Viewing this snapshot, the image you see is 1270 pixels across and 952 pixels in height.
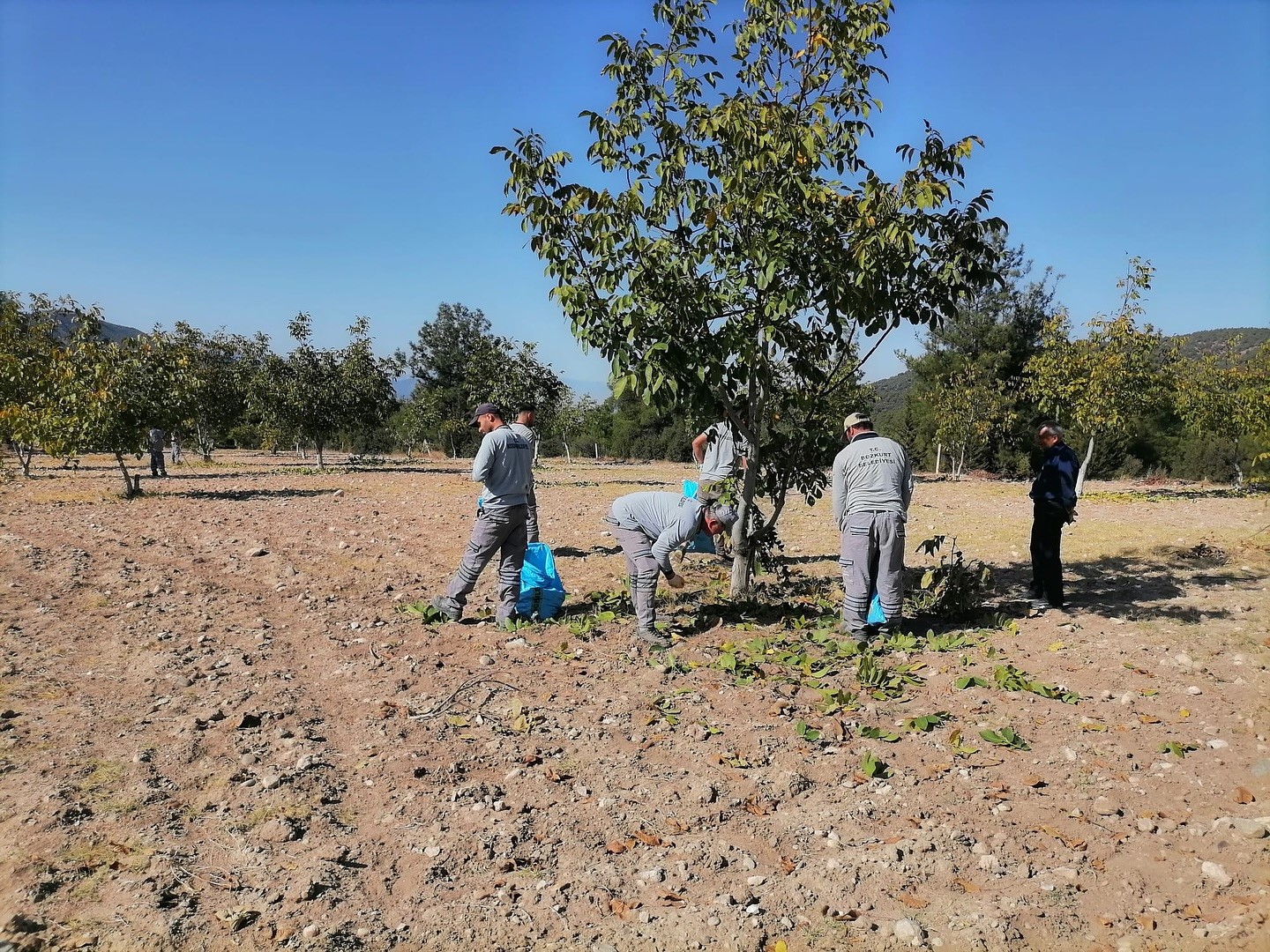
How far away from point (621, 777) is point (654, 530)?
2219mm

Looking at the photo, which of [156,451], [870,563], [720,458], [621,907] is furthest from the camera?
[156,451]

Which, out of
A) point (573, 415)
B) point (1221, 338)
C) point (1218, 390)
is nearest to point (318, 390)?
point (573, 415)

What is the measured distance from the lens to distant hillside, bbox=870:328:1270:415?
83.1 feet

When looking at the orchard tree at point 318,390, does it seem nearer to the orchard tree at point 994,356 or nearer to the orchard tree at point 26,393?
the orchard tree at point 26,393

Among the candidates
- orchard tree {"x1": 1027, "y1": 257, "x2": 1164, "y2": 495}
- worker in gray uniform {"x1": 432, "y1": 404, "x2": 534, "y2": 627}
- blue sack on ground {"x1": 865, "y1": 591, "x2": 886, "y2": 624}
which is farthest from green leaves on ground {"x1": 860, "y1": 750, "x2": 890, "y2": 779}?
orchard tree {"x1": 1027, "y1": 257, "x2": 1164, "y2": 495}

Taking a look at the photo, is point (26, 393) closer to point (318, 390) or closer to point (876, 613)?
point (318, 390)

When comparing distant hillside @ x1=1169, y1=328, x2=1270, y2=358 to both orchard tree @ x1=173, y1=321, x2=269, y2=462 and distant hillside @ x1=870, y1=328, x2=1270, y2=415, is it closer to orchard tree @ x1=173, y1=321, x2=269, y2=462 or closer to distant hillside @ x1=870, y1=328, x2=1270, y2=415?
distant hillside @ x1=870, y1=328, x2=1270, y2=415

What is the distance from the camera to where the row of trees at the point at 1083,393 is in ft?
56.3

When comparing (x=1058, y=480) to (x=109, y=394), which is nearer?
(x=1058, y=480)

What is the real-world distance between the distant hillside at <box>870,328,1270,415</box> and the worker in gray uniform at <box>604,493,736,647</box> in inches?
696

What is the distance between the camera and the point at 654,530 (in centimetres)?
593

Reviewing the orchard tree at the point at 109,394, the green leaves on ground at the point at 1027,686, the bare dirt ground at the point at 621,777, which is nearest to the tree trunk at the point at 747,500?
the bare dirt ground at the point at 621,777

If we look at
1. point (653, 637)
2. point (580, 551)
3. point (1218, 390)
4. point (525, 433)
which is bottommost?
point (653, 637)

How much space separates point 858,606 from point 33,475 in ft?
79.9
